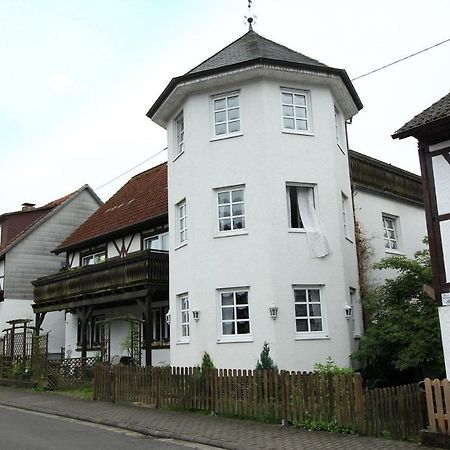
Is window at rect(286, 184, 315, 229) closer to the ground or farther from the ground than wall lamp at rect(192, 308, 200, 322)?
farther from the ground

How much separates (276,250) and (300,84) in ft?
16.5

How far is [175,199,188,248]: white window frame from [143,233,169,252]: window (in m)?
3.93

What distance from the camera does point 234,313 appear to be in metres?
15.8

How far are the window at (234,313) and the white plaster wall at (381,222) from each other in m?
5.18

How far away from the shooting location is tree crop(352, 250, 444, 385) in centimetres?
1320

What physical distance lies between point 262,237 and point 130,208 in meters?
11.7

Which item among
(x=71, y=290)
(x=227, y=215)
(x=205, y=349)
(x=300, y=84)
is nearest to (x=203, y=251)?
(x=227, y=215)

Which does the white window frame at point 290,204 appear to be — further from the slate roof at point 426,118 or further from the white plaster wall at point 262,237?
the slate roof at point 426,118

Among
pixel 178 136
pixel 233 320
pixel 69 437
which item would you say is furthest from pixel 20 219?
pixel 69 437

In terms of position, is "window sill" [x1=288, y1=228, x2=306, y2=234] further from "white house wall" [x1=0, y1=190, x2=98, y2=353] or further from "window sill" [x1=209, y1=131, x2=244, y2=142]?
"white house wall" [x1=0, y1=190, x2=98, y2=353]

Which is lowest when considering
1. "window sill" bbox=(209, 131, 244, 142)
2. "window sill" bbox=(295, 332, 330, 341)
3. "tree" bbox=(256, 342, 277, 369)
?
"tree" bbox=(256, 342, 277, 369)

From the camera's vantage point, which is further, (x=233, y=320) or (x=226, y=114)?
(x=226, y=114)

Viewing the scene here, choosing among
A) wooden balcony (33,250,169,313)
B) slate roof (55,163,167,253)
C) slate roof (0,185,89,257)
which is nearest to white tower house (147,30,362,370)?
wooden balcony (33,250,169,313)

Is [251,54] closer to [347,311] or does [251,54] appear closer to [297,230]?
[297,230]
